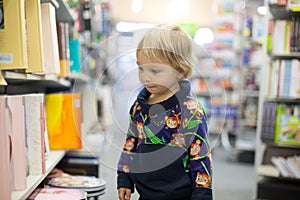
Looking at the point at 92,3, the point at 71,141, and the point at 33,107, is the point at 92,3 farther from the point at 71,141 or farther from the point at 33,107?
the point at 33,107

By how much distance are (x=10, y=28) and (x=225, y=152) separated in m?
3.70

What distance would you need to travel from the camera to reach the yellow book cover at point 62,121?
186 cm

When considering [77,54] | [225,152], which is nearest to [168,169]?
[77,54]

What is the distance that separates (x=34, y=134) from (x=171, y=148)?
0.58 metres

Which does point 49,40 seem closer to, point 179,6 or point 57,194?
point 57,194

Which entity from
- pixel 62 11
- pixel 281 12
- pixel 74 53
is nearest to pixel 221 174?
pixel 281 12

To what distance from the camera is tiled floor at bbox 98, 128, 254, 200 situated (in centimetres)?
129

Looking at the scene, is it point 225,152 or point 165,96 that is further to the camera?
point 225,152

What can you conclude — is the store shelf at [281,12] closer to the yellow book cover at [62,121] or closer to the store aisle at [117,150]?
the store aisle at [117,150]

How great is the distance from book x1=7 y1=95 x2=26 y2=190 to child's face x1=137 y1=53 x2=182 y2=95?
0.42 metres

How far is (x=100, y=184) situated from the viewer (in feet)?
4.95

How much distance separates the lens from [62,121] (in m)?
1.89

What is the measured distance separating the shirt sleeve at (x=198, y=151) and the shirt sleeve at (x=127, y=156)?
19 cm

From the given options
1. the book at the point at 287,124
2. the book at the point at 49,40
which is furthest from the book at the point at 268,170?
the book at the point at 49,40
